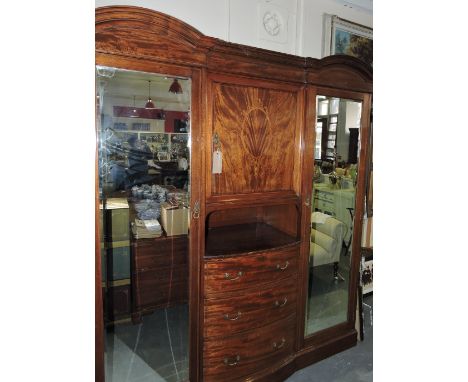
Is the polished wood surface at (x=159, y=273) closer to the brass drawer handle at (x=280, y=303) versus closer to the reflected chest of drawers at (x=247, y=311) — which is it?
the reflected chest of drawers at (x=247, y=311)

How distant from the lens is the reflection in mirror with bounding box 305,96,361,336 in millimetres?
2043

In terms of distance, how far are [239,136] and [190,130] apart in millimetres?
296

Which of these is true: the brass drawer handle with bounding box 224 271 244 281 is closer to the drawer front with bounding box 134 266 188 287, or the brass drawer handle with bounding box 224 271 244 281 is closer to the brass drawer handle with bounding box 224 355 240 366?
the drawer front with bounding box 134 266 188 287

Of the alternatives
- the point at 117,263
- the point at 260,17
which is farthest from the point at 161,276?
the point at 260,17

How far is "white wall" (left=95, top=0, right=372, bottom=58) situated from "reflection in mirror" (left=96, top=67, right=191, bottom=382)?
0.61 meters

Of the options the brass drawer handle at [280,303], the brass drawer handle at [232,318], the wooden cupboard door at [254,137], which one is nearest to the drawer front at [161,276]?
the brass drawer handle at [232,318]

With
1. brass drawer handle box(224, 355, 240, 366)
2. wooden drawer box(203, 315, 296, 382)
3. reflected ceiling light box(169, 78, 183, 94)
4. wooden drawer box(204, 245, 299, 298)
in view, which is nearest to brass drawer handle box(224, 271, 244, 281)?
wooden drawer box(204, 245, 299, 298)

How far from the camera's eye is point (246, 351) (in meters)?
1.81

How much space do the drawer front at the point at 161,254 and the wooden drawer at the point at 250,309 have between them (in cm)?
28

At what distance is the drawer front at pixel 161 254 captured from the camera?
1.62 m

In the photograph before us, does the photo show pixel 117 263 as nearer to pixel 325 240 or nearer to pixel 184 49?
pixel 184 49

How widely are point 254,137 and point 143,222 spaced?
74 cm

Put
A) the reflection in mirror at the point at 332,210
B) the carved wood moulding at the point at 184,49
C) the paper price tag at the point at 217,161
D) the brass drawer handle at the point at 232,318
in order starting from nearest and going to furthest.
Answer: the carved wood moulding at the point at 184,49, the paper price tag at the point at 217,161, the brass drawer handle at the point at 232,318, the reflection in mirror at the point at 332,210
